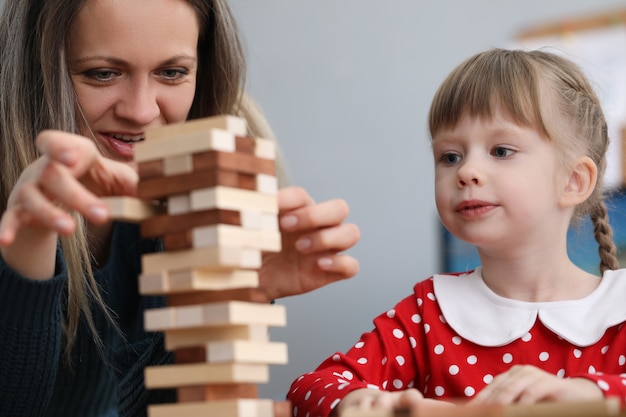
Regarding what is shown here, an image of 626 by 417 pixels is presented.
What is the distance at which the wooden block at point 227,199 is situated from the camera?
2.33ft

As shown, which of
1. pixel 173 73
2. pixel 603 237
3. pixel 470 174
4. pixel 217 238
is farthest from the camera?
pixel 173 73

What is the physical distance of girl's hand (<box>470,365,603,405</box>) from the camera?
75cm

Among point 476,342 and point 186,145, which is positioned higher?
point 186,145

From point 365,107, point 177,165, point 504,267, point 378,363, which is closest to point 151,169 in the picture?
point 177,165

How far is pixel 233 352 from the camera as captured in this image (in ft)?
2.35

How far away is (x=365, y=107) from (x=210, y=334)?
3.15m

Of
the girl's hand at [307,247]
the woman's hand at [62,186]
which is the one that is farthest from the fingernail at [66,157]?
the girl's hand at [307,247]

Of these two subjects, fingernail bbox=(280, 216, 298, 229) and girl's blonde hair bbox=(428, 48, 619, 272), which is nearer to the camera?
fingernail bbox=(280, 216, 298, 229)

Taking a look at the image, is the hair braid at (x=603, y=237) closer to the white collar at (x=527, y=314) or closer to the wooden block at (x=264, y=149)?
the white collar at (x=527, y=314)

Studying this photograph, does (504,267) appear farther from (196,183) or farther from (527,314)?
(196,183)

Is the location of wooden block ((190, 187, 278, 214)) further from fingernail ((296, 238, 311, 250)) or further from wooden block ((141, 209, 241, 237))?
fingernail ((296, 238, 311, 250))

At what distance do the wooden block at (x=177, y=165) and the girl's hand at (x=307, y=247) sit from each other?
140 millimetres

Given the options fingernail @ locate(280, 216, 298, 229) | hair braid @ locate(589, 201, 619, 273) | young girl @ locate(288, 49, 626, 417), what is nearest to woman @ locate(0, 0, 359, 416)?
fingernail @ locate(280, 216, 298, 229)

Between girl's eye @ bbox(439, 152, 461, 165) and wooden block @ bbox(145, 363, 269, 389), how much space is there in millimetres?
512
